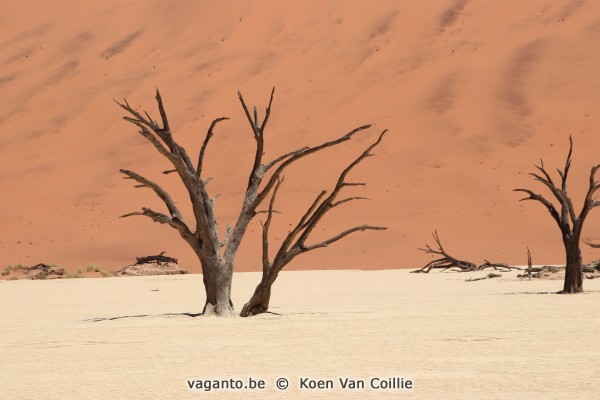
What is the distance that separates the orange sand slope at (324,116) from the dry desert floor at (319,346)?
61.8 feet

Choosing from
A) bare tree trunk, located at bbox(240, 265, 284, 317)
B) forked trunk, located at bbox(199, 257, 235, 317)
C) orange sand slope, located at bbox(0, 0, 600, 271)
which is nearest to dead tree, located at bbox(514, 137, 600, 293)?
bare tree trunk, located at bbox(240, 265, 284, 317)

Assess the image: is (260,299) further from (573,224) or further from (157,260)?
(157,260)

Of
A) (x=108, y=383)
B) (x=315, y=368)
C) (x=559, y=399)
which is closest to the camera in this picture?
(x=559, y=399)

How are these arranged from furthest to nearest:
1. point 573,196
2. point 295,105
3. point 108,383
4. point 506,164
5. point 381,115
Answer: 1. point 295,105
2. point 381,115
3. point 506,164
4. point 573,196
5. point 108,383

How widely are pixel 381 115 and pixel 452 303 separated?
30425 millimetres

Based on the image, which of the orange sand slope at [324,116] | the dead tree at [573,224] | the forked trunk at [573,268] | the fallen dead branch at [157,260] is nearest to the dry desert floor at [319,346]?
the forked trunk at [573,268]

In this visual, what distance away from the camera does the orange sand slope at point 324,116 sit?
38.1 metres

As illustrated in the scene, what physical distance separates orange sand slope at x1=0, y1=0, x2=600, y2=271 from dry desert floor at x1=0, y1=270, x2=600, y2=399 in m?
18.8

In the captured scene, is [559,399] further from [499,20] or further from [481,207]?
[499,20]

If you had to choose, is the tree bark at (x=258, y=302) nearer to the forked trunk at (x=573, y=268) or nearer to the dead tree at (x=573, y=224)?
the dead tree at (x=573, y=224)

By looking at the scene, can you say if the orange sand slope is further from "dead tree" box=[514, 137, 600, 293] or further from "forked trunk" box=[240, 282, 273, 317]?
"forked trunk" box=[240, 282, 273, 317]

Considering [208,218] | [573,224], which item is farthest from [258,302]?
[573,224]

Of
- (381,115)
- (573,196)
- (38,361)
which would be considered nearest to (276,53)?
(381,115)

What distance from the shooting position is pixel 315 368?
7891mm
